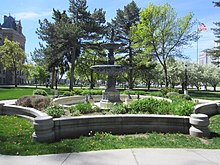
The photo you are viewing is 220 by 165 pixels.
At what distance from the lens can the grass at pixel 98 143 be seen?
5859 mm

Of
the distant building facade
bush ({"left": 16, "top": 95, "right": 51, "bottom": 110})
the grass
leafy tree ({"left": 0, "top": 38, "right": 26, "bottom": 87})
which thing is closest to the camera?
the grass

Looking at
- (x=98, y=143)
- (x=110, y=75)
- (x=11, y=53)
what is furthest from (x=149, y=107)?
(x=11, y=53)

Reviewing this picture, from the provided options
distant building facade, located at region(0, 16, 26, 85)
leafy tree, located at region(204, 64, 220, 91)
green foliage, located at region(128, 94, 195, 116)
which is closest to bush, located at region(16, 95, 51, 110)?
green foliage, located at region(128, 94, 195, 116)

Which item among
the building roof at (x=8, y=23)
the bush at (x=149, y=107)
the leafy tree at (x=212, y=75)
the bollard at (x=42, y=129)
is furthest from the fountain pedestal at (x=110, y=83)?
the building roof at (x=8, y=23)

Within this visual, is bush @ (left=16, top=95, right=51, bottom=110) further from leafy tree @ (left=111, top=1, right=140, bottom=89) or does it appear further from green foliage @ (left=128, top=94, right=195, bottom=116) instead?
leafy tree @ (left=111, top=1, right=140, bottom=89)

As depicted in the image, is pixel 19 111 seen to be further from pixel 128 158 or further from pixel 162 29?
pixel 162 29

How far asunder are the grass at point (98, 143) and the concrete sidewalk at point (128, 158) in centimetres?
47

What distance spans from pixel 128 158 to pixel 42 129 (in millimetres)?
2816

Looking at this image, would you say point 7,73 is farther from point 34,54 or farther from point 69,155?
point 69,155

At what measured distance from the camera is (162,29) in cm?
3334

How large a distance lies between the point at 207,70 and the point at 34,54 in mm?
43598

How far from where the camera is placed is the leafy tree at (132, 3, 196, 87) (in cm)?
3291

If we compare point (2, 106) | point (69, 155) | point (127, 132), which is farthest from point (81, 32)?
point (69, 155)

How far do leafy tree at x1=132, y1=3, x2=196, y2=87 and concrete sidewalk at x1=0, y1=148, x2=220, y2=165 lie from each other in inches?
1130
